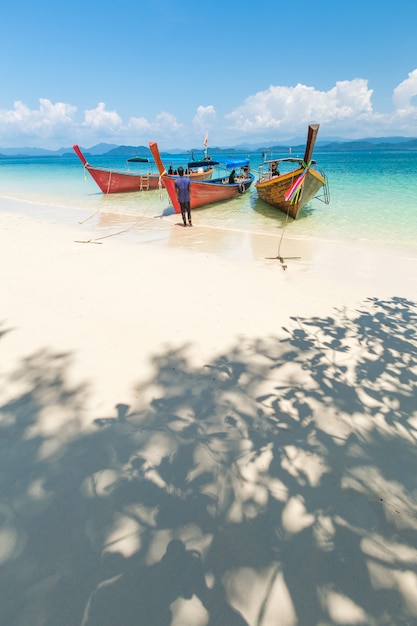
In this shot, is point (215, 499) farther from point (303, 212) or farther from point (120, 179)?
point (120, 179)

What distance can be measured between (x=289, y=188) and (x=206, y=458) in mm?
12733

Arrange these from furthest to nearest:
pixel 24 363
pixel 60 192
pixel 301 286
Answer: pixel 60 192 < pixel 301 286 < pixel 24 363

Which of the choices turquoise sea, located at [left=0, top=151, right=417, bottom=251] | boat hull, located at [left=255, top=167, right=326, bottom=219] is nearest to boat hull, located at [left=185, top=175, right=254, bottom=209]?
turquoise sea, located at [left=0, top=151, right=417, bottom=251]

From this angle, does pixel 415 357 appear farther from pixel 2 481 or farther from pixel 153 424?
pixel 2 481

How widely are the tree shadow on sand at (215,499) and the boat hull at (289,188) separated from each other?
10.5m

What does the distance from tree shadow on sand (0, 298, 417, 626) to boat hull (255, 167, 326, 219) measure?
1048cm

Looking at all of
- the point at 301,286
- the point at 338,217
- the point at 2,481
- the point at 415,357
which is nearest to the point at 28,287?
the point at 2,481

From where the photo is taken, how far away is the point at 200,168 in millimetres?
21891

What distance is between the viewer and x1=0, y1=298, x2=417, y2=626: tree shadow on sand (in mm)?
1879

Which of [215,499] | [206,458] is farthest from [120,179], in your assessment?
[215,499]

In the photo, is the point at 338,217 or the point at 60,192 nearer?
the point at 338,217

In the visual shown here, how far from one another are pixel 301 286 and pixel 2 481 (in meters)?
5.67

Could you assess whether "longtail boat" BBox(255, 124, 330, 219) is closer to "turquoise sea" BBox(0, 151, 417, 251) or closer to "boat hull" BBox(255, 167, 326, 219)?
"boat hull" BBox(255, 167, 326, 219)

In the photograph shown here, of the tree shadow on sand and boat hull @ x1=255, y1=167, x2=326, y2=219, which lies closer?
the tree shadow on sand
